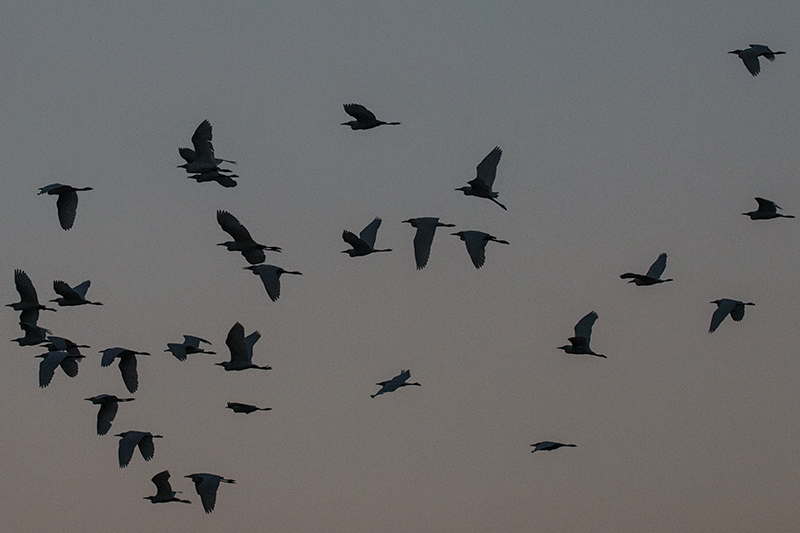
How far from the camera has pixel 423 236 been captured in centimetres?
5853

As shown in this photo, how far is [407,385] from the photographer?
6212 cm

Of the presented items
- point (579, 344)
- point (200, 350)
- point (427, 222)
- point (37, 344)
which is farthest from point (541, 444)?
point (37, 344)

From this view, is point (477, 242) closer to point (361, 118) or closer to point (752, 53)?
point (361, 118)

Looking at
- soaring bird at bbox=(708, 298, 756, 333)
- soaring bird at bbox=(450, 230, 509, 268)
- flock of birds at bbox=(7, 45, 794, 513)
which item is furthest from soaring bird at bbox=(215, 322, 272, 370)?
soaring bird at bbox=(708, 298, 756, 333)

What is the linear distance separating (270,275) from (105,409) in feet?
27.8

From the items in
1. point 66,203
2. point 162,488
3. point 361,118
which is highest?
point 361,118

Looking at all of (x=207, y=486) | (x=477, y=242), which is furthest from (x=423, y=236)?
(x=207, y=486)

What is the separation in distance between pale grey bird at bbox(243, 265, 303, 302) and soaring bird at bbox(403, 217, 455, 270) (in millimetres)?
4392

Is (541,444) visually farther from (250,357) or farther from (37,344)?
(37,344)

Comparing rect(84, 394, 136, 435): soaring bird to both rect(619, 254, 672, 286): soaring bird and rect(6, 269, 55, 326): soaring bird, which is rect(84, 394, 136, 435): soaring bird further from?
rect(619, 254, 672, 286): soaring bird

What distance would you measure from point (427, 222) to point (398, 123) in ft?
11.2

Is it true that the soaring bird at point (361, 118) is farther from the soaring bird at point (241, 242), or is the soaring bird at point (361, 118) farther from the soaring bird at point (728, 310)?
the soaring bird at point (728, 310)

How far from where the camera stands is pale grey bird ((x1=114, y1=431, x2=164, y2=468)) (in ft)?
200

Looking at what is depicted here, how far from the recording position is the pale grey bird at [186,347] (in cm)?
6183
